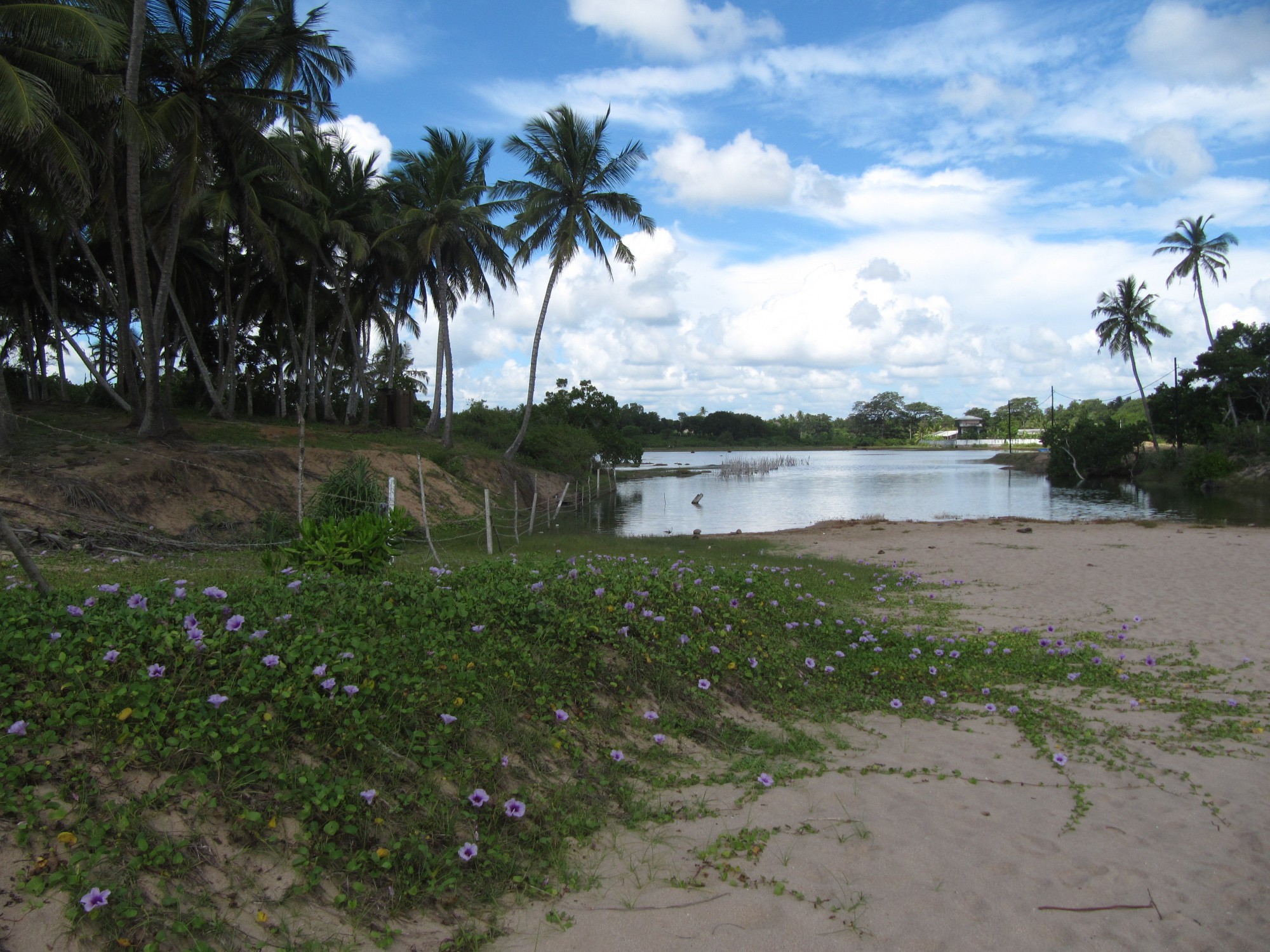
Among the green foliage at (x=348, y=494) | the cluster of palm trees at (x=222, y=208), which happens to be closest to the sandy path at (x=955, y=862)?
the green foliage at (x=348, y=494)

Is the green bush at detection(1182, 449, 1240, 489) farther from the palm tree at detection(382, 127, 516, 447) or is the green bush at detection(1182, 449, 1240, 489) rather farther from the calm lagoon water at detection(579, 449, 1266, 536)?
the palm tree at detection(382, 127, 516, 447)

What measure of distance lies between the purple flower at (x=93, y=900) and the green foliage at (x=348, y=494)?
9.81m

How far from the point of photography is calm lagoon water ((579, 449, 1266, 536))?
93.4ft

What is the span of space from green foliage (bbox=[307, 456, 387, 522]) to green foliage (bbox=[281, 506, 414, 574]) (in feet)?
14.6

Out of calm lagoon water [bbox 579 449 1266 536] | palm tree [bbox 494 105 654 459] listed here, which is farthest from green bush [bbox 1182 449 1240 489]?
palm tree [bbox 494 105 654 459]

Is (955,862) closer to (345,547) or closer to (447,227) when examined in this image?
(345,547)

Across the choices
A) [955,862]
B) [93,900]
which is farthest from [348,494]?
[955,862]

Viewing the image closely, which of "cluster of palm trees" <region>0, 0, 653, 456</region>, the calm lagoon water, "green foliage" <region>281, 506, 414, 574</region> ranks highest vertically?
"cluster of palm trees" <region>0, 0, 653, 456</region>

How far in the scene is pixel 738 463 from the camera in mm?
62719

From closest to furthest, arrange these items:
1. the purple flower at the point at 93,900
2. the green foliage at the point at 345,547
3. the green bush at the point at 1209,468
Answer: the purple flower at the point at 93,900, the green foliage at the point at 345,547, the green bush at the point at 1209,468

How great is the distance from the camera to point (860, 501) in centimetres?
3812

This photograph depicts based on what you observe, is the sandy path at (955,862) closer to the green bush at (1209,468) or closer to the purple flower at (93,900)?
the purple flower at (93,900)

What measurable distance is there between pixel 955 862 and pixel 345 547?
5958 millimetres

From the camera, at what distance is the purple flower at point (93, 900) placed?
8.25ft
